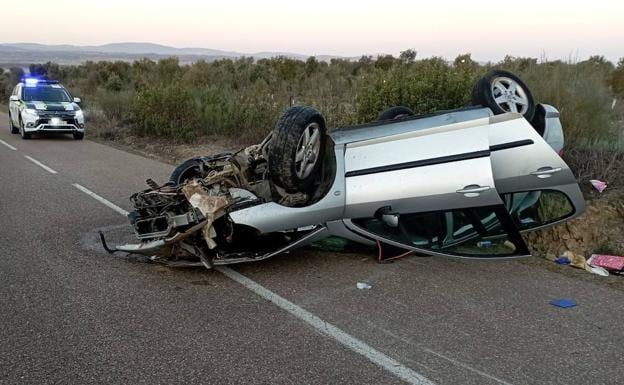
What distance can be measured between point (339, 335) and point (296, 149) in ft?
5.43

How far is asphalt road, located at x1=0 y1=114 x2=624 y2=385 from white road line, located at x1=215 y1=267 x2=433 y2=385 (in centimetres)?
4

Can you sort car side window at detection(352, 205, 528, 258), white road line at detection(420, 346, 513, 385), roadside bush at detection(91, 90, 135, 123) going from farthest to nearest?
1. roadside bush at detection(91, 90, 135, 123)
2. car side window at detection(352, 205, 528, 258)
3. white road line at detection(420, 346, 513, 385)

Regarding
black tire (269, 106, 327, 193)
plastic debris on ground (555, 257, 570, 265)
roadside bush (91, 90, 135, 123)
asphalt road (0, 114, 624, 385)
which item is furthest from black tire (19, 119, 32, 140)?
plastic debris on ground (555, 257, 570, 265)

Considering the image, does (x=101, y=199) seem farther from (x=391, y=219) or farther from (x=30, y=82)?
(x=30, y=82)

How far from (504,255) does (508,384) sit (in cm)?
180

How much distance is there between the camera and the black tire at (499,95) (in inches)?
222

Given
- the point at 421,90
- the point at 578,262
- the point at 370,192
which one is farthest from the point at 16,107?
the point at 578,262

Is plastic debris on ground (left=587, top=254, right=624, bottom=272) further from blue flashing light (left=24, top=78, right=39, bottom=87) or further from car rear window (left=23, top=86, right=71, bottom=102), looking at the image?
blue flashing light (left=24, top=78, right=39, bottom=87)

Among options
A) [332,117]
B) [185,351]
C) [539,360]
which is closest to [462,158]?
[539,360]

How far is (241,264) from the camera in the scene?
5.32m

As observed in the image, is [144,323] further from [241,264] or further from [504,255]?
[504,255]

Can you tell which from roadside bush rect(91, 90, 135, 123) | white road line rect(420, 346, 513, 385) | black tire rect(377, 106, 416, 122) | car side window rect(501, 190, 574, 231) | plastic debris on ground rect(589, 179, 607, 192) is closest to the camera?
white road line rect(420, 346, 513, 385)

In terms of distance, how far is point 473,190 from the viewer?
183 inches

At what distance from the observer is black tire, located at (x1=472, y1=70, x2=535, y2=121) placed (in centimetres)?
Answer: 563
